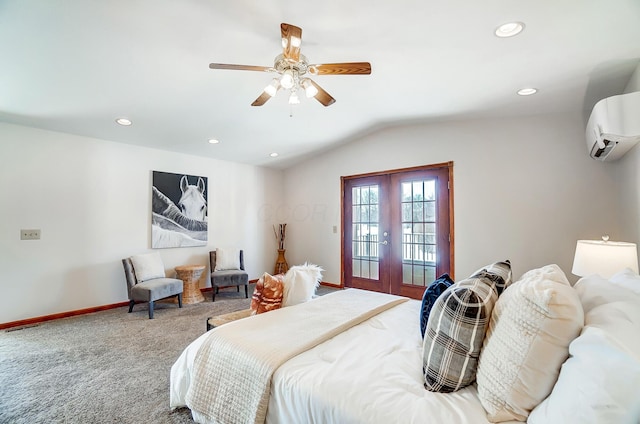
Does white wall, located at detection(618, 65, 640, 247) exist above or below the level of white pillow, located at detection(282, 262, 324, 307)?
above

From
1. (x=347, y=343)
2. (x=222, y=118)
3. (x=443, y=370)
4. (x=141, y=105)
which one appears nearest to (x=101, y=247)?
(x=141, y=105)

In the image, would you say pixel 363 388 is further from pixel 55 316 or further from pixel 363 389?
pixel 55 316

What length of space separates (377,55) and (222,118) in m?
2.18

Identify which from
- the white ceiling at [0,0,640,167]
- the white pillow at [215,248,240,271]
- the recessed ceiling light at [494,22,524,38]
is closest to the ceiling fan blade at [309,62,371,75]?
the white ceiling at [0,0,640,167]

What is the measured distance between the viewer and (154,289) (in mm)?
3734

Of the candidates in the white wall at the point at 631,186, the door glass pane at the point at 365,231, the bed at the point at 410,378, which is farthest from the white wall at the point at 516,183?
the bed at the point at 410,378

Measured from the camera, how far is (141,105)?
3.23m

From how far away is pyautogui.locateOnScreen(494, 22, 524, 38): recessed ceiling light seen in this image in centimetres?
200

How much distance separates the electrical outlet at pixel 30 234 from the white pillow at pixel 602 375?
16.7ft

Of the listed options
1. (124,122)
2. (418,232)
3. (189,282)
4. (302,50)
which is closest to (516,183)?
(418,232)

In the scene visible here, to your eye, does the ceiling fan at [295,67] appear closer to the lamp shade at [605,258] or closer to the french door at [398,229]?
the lamp shade at [605,258]

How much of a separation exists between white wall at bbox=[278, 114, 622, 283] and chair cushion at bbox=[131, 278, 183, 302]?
365 centimetres

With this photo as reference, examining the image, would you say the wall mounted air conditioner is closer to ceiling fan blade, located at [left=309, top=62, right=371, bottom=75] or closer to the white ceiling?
the white ceiling

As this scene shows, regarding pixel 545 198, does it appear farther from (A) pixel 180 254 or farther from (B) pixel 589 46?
(A) pixel 180 254
